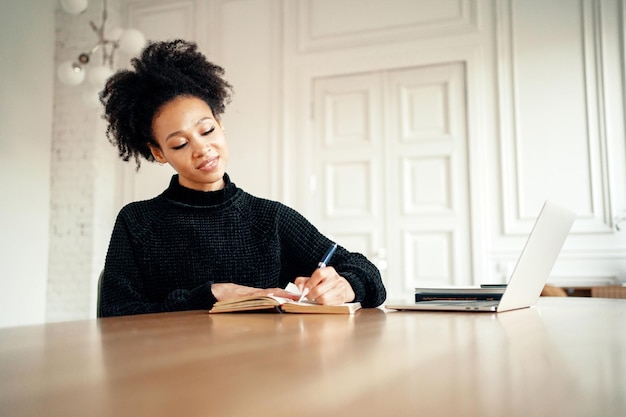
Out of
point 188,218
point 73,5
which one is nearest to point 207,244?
point 188,218

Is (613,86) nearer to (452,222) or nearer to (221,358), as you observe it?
(452,222)

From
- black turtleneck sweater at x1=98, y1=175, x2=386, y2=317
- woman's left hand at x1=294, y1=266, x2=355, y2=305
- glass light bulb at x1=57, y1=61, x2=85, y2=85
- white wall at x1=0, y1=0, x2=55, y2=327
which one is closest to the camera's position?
woman's left hand at x1=294, y1=266, x2=355, y2=305

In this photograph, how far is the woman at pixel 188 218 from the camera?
63.2 inches

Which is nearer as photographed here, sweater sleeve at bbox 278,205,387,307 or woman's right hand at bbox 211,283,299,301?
woman's right hand at bbox 211,283,299,301

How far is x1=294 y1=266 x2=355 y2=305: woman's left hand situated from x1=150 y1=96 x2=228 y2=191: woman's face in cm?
54

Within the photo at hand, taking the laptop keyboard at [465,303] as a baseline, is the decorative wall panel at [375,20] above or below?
above

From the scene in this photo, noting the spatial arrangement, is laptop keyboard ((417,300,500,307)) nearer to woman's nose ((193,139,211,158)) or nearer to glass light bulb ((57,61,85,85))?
woman's nose ((193,139,211,158))

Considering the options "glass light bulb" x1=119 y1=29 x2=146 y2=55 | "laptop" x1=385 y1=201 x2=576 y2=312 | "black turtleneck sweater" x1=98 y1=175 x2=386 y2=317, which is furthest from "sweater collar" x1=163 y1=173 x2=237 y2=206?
"glass light bulb" x1=119 y1=29 x2=146 y2=55

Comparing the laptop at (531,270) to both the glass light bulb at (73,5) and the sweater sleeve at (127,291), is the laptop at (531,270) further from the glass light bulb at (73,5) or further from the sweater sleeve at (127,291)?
the glass light bulb at (73,5)

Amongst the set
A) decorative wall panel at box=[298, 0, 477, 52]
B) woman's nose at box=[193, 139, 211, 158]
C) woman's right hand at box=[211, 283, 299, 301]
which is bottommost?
woman's right hand at box=[211, 283, 299, 301]

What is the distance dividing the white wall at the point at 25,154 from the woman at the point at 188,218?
303 cm

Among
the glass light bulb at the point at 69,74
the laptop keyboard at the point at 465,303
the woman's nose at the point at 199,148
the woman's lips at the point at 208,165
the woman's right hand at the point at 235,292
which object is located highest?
the glass light bulb at the point at 69,74

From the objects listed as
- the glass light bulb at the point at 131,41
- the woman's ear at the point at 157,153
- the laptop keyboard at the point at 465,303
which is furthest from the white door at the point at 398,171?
the laptop keyboard at the point at 465,303

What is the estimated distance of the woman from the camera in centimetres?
160
